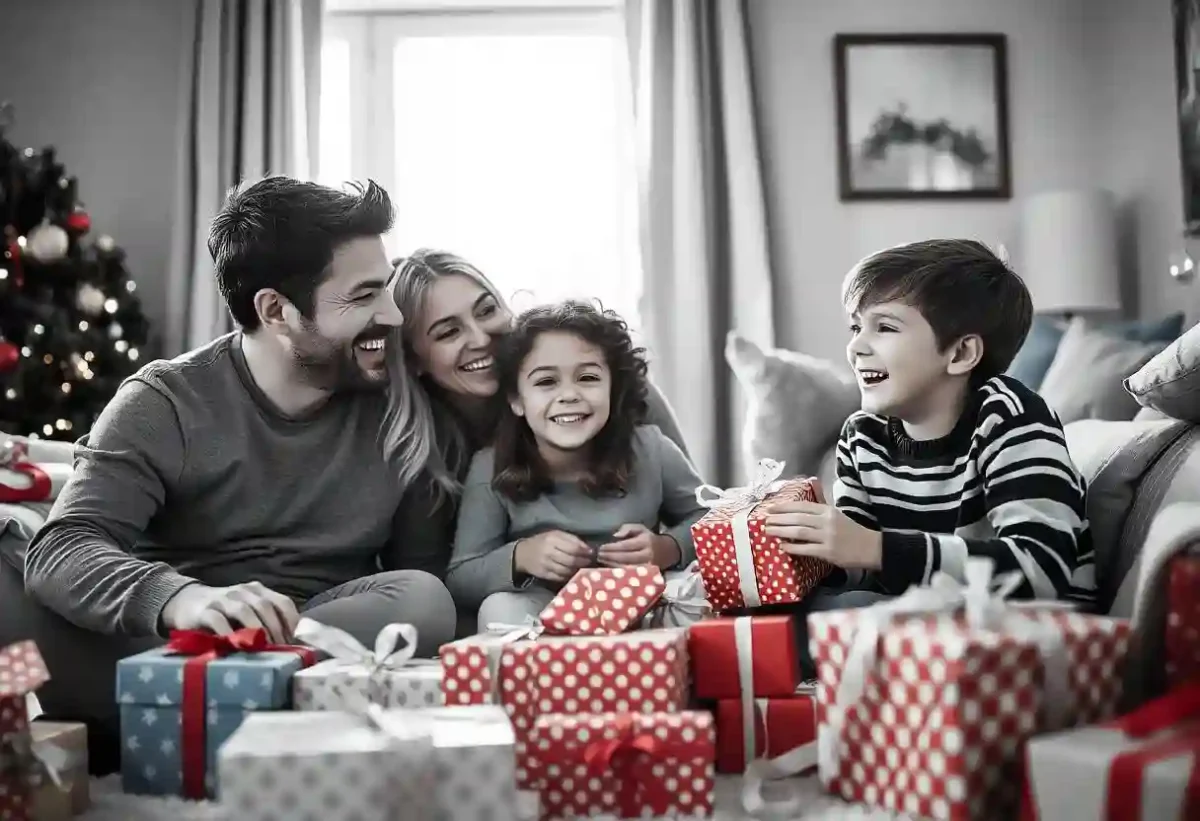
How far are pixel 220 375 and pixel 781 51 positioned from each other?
127 inches

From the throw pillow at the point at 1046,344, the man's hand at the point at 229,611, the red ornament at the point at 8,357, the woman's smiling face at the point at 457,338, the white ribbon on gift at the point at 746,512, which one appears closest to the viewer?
the man's hand at the point at 229,611

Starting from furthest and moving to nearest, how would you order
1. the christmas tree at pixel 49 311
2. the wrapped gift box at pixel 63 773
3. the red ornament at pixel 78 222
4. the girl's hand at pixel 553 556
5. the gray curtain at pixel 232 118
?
the gray curtain at pixel 232 118 < the red ornament at pixel 78 222 < the christmas tree at pixel 49 311 < the girl's hand at pixel 553 556 < the wrapped gift box at pixel 63 773

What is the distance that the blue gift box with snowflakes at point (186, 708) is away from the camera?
1312 mm

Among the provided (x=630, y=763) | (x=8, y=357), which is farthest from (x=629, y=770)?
(x=8, y=357)

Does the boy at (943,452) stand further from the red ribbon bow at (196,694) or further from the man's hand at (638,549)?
the red ribbon bow at (196,694)

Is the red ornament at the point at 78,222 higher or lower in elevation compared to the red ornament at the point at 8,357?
higher

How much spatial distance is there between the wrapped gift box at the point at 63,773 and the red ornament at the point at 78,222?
2.77 metres

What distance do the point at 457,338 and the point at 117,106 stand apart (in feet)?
10.3

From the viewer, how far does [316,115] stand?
432cm

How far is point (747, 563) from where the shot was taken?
60.4 inches

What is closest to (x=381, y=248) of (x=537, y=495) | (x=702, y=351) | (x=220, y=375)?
(x=220, y=375)

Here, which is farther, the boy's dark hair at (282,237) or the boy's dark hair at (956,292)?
the boy's dark hair at (282,237)

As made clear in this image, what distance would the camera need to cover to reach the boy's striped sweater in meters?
1.46

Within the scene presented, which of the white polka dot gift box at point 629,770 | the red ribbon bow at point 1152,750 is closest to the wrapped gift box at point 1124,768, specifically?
the red ribbon bow at point 1152,750
